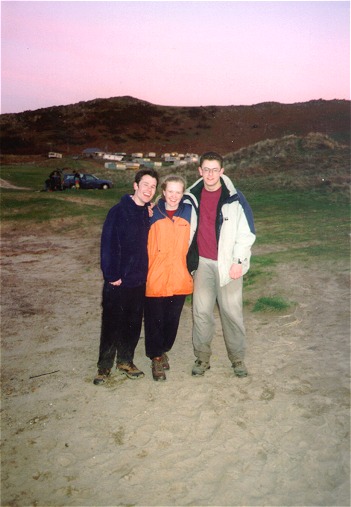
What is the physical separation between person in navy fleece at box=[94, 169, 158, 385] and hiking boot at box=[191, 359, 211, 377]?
0.62 m

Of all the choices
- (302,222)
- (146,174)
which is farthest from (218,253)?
(302,222)

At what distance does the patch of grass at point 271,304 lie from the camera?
236 inches

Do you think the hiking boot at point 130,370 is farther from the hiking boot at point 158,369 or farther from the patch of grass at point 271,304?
the patch of grass at point 271,304

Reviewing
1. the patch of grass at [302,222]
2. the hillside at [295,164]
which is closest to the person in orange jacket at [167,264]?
the patch of grass at [302,222]

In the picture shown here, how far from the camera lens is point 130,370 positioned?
413 centimetres

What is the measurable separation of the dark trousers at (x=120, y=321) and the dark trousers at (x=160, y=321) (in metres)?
0.10

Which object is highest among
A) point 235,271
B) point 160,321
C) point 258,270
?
point 235,271

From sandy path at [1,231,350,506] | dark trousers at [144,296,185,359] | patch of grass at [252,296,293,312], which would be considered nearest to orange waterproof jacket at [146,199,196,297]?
dark trousers at [144,296,185,359]

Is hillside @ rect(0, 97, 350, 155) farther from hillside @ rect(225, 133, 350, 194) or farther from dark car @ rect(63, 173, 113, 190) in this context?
dark car @ rect(63, 173, 113, 190)

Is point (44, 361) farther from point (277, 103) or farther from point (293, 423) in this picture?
point (277, 103)

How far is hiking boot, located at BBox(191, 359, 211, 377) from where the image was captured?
417cm

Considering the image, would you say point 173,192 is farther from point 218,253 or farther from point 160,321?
point 160,321

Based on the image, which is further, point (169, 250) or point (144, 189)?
point (169, 250)

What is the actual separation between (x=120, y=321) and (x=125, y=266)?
1.88 ft
